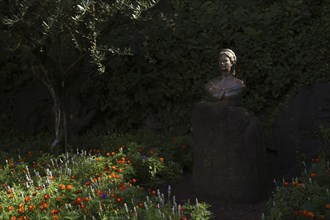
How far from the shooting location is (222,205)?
662 centimetres

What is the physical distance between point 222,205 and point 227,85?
6.22 ft

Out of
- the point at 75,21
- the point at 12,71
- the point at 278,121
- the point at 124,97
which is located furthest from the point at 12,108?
the point at 278,121

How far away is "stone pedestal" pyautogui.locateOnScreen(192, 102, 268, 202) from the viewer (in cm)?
658

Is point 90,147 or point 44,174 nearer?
point 44,174

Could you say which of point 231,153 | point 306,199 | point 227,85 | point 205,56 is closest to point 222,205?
point 231,153

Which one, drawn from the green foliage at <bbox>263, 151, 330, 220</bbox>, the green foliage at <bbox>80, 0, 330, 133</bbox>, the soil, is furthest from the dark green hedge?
the green foliage at <bbox>263, 151, 330, 220</bbox>

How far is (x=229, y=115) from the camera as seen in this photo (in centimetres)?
666

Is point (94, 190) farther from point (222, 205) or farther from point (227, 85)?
point (227, 85)

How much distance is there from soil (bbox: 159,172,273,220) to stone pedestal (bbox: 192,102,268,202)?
106 millimetres

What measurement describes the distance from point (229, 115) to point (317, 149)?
233 centimetres

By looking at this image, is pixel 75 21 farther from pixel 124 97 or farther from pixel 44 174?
pixel 124 97

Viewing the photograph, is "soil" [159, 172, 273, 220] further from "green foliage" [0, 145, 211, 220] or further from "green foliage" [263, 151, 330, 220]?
"green foliage" [263, 151, 330, 220]

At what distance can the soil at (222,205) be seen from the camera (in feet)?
20.4

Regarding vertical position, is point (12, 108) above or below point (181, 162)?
above
